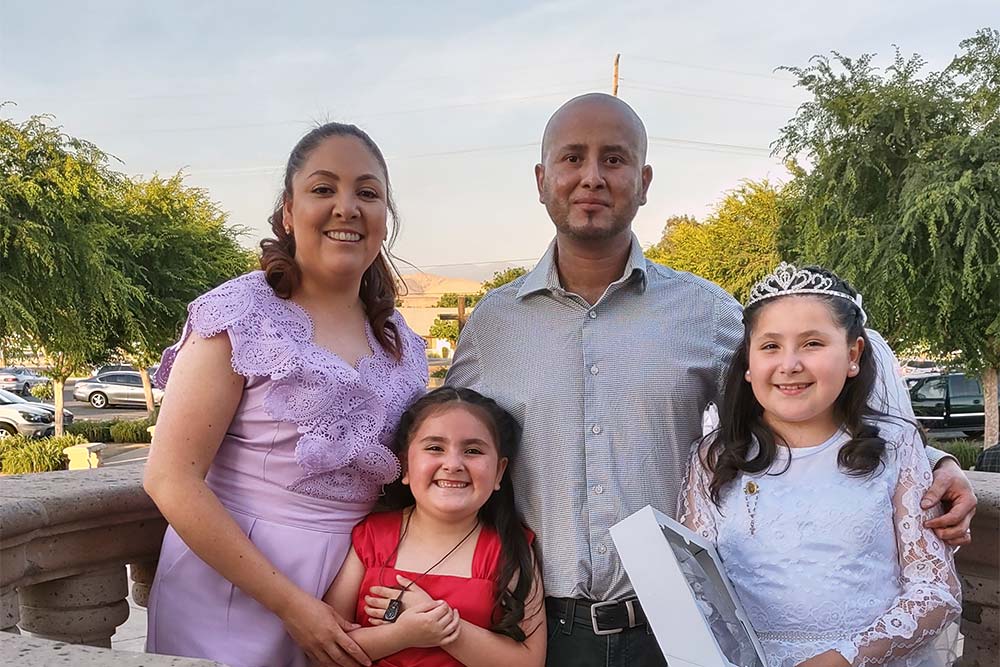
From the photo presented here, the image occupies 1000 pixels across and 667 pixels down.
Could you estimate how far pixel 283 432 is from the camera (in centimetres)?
223

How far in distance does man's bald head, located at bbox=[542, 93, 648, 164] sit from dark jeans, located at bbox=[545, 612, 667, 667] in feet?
4.37

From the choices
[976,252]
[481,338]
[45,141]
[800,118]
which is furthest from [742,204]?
[481,338]

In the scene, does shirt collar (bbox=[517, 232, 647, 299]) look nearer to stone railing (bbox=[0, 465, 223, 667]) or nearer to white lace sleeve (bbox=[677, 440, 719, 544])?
A: white lace sleeve (bbox=[677, 440, 719, 544])

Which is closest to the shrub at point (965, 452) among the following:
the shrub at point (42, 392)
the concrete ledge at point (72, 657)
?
the concrete ledge at point (72, 657)

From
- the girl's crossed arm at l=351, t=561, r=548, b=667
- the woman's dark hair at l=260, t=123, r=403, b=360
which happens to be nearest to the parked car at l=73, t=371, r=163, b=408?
the woman's dark hair at l=260, t=123, r=403, b=360

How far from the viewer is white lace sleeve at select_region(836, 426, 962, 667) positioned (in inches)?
76.3

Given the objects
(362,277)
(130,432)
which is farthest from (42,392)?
(362,277)

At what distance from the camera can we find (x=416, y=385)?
2545 mm

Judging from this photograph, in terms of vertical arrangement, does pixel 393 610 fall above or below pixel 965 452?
above

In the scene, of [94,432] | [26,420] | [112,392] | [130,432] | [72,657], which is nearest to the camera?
[72,657]

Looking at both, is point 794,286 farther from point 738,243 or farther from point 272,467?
point 738,243

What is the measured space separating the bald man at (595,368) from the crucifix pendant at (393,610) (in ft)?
1.35

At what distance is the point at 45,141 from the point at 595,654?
1438 cm

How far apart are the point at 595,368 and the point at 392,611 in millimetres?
831
